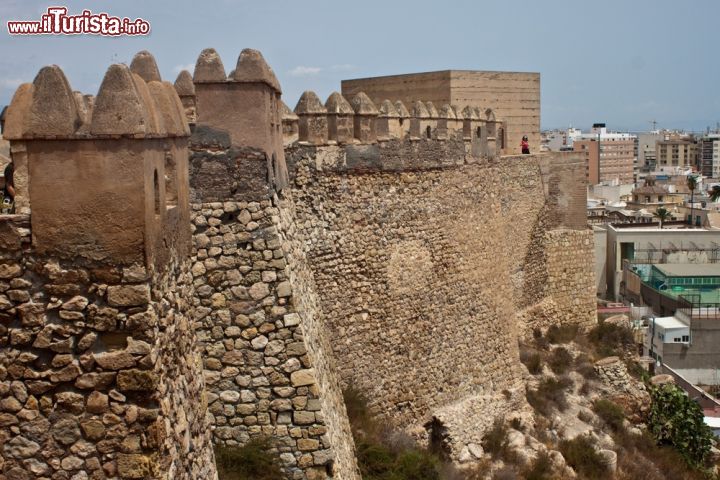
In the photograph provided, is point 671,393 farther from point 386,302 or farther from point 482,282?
point 386,302

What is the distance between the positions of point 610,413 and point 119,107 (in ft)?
43.5

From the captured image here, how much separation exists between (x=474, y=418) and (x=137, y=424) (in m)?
8.91

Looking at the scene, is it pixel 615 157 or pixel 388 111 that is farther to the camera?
pixel 615 157

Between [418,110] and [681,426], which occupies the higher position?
[418,110]

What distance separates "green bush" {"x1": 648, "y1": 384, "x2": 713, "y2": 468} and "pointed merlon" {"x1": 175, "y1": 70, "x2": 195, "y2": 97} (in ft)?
40.2

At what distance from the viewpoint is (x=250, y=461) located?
632 centimetres

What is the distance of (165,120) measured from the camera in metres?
4.78

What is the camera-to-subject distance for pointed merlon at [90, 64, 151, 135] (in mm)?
4203

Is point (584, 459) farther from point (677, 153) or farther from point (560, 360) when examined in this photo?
point (677, 153)

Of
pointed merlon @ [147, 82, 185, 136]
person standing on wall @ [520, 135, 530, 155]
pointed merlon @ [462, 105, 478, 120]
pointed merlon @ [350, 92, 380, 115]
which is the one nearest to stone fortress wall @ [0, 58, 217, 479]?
pointed merlon @ [147, 82, 185, 136]

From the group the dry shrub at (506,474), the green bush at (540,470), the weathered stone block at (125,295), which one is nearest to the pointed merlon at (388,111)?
the dry shrub at (506,474)

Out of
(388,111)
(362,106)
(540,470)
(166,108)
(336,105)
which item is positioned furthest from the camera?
(540,470)

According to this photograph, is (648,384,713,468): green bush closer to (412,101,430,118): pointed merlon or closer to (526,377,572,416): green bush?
(526,377,572,416): green bush

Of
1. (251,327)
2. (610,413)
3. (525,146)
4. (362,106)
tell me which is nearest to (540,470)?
(610,413)
